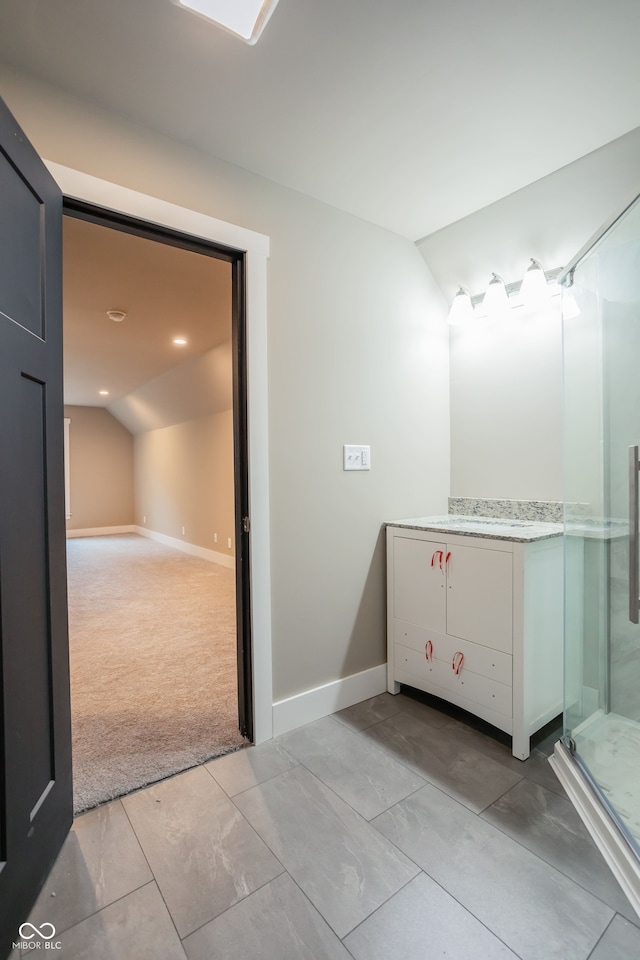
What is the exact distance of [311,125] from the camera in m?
1.61

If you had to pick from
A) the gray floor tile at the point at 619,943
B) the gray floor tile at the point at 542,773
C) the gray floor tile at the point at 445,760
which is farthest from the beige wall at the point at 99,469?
the gray floor tile at the point at 619,943

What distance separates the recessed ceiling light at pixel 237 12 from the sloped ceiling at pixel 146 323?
84 centimetres

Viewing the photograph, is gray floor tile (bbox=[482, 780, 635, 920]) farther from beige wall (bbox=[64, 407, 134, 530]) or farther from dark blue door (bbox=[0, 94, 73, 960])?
beige wall (bbox=[64, 407, 134, 530])

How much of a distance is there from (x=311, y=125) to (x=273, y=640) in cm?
197

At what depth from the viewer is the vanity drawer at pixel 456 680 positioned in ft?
5.89

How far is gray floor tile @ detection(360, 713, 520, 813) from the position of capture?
1.56 m

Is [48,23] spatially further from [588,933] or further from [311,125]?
[588,933]

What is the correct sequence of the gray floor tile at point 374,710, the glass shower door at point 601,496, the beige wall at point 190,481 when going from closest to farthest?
the glass shower door at point 601,496 < the gray floor tile at point 374,710 < the beige wall at point 190,481

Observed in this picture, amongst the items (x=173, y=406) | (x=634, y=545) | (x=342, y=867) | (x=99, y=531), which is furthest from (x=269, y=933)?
(x=99, y=531)

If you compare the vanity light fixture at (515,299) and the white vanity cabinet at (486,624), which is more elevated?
the vanity light fixture at (515,299)

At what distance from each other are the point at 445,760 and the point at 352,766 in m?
0.36

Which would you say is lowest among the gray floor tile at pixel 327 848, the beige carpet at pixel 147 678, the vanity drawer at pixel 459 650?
the beige carpet at pixel 147 678

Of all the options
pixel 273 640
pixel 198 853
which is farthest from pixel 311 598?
pixel 198 853

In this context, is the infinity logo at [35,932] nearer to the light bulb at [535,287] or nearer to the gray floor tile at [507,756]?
the gray floor tile at [507,756]
